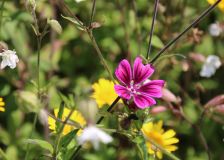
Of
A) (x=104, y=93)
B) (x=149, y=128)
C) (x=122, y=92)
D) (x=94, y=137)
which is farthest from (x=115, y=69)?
(x=94, y=137)

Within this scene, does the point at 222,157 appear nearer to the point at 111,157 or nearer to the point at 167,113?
the point at 167,113

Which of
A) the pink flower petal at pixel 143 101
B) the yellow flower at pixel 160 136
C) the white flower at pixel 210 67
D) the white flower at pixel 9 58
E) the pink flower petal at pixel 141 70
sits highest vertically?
the white flower at pixel 9 58

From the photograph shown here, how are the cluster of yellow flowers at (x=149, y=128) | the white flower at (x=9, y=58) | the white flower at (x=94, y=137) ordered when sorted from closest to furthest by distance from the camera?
the white flower at (x=94, y=137) < the white flower at (x=9, y=58) < the cluster of yellow flowers at (x=149, y=128)

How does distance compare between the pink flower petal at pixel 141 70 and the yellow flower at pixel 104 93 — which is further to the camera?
the yellow flower at pixel 104 93

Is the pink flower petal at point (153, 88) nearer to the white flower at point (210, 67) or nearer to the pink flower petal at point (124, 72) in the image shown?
the pink flower petal at point (124, 72)

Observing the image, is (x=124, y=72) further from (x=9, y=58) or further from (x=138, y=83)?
(x=9, y=58)

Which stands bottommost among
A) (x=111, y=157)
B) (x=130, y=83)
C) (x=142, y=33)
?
(x=111, y=157)

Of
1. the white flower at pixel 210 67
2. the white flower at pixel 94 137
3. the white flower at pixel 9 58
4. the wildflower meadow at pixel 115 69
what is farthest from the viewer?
the white flower at pixel 210 67

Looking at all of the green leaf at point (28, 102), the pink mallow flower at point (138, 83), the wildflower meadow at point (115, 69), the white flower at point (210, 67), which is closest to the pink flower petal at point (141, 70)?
the pink mallow flower at point (138, 83)

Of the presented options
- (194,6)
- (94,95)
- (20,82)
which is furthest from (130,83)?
(194,6)
